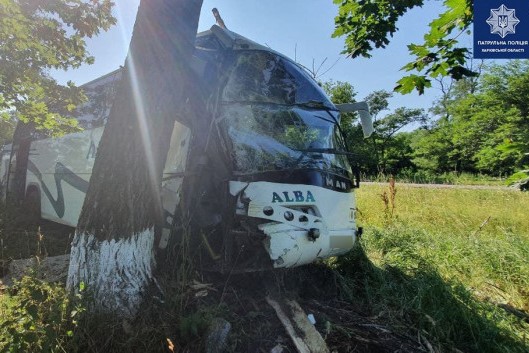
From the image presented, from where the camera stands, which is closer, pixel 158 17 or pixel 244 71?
pixel 158 17

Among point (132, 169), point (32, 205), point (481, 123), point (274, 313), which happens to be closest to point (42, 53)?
point (32, 205)

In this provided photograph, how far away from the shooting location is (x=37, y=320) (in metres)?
2.42

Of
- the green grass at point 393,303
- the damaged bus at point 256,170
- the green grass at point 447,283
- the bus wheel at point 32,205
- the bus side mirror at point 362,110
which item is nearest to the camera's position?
the green grass at point 393,303

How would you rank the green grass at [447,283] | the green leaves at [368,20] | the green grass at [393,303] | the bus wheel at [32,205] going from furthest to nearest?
1. the bus wheel at [32,205]
2. the green leaves at [368,20]
3. the green grass at [447,283]
4. the green grass at [393,303]

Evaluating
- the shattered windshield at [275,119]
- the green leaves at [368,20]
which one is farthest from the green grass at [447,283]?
the green leaves at [368,20]

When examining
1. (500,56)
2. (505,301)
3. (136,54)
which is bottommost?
(505,301)

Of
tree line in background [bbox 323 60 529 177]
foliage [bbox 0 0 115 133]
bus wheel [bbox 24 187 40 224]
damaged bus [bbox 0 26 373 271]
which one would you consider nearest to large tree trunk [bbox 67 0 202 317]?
damaged bus [bbox 0 26 373 271]

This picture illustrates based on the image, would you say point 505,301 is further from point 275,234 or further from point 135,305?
point 135,305

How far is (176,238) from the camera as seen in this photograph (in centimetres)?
354

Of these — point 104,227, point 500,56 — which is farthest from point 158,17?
point 500,56

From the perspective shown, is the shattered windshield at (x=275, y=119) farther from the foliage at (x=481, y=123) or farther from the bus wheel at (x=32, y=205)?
the foliage at (x=481, y=123)

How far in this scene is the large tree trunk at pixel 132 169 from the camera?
2.90 metres

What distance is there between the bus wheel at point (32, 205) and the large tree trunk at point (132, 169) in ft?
19.4

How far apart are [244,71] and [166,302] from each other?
8.32 feet
